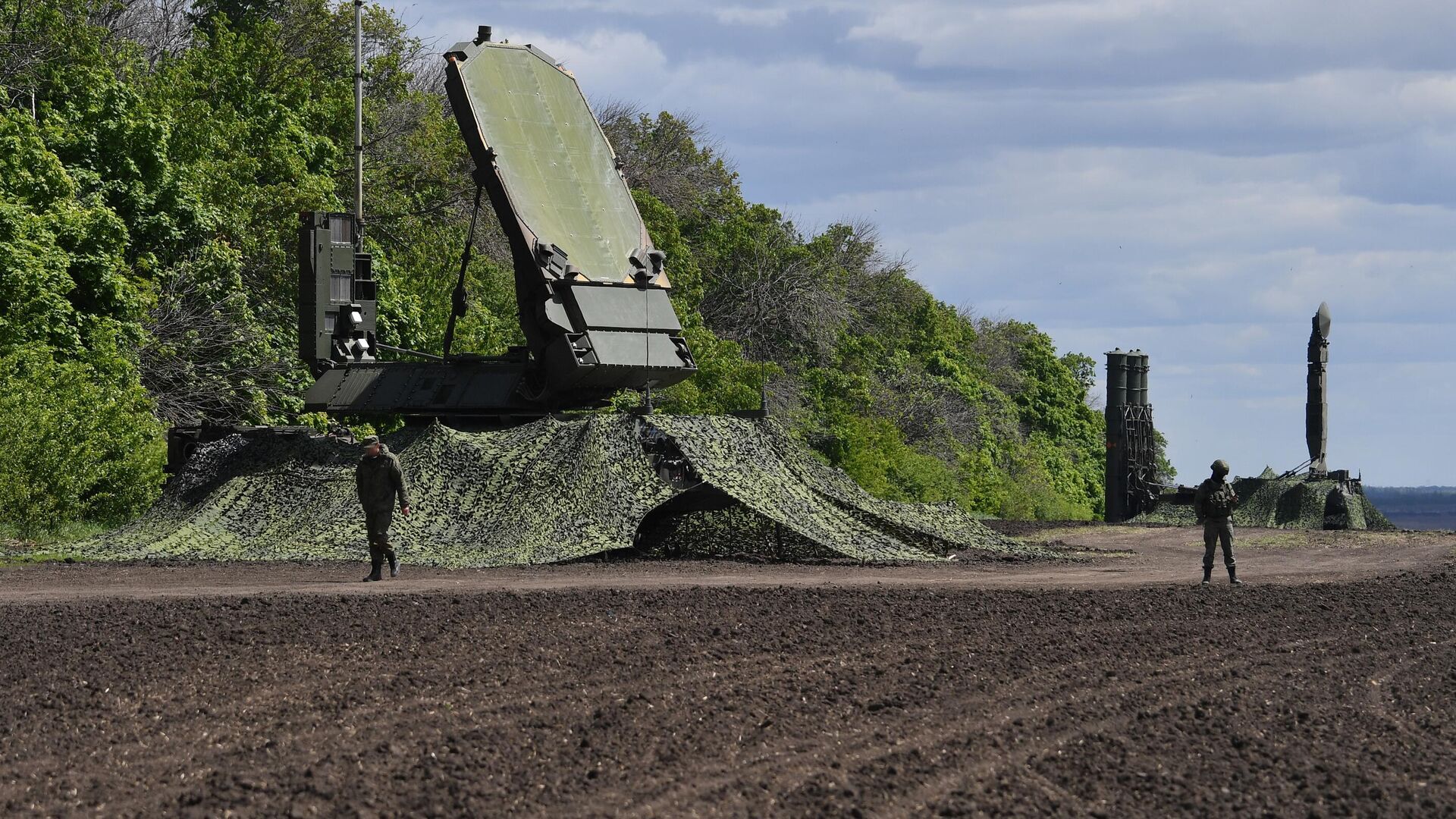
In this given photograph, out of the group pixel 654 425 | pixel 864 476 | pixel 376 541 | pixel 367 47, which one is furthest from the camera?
pixel 367 47

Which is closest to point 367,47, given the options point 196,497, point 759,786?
point 196,497

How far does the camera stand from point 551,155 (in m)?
22.3

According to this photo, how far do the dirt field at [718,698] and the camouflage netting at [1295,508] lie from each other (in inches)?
597

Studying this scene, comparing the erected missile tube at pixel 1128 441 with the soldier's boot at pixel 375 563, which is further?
the erected missile tube at pixel 1128 441

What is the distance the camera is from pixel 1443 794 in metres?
8.23

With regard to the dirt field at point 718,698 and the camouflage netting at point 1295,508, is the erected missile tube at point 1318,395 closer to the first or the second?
the camouflage netting at point 1295,508

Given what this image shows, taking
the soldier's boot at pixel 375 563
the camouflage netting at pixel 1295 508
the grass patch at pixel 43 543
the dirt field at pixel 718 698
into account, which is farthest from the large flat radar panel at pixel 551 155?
the camouflage netting at pixel 1295 508

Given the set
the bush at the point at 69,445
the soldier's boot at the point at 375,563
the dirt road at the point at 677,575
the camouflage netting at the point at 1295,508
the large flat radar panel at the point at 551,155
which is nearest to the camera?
the dirt road at the point at 677,575

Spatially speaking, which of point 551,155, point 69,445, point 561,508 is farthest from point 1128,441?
point 69,445

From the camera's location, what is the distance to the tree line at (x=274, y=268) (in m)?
27.1

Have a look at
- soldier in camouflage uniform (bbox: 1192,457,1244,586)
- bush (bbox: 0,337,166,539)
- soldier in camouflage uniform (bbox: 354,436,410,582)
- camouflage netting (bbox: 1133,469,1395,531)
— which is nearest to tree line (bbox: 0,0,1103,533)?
bush (bbox: 0,337,166,539)

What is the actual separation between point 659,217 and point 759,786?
36923 mm

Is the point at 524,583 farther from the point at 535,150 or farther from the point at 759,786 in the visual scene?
the point at 759,786

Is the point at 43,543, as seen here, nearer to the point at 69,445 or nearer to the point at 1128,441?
the point at 69,445
